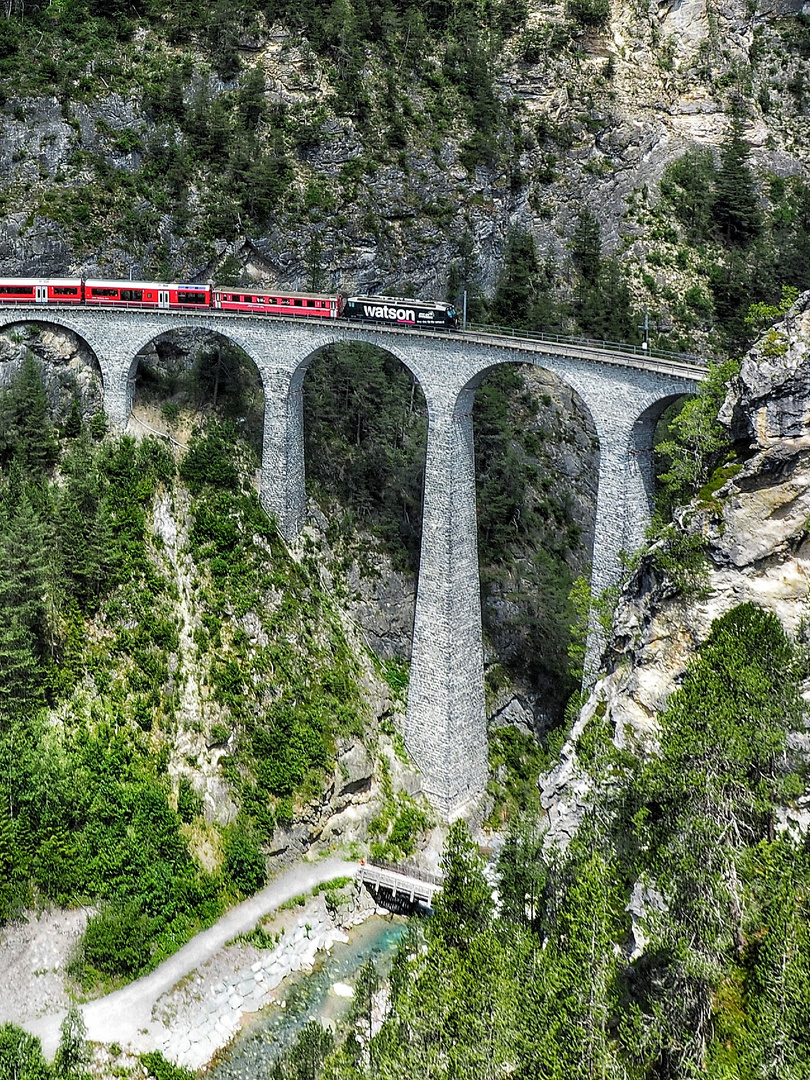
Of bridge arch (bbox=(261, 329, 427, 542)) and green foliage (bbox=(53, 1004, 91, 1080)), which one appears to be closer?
green foliage (bbox=(53, 1004, 91, 1080))

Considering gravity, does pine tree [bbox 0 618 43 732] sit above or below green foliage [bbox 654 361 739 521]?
below

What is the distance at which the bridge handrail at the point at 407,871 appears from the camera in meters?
41.9

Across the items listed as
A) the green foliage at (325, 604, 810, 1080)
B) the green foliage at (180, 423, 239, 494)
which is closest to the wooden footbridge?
the green foliage at (325, 604, 810, 1080)

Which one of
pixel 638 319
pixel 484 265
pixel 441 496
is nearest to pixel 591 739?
pixel 441 496

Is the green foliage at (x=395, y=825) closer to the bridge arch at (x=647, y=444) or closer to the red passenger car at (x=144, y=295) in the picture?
the bridge arch at (x=647, y=444)

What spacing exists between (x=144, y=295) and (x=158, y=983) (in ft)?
119

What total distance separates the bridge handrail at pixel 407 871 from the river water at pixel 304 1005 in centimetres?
196

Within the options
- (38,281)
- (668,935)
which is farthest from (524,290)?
(668,935)

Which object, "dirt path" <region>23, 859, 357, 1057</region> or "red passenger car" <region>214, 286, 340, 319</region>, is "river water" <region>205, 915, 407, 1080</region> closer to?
"dirt path" <region>23, 859, 357, 1057</region>

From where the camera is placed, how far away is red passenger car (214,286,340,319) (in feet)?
160

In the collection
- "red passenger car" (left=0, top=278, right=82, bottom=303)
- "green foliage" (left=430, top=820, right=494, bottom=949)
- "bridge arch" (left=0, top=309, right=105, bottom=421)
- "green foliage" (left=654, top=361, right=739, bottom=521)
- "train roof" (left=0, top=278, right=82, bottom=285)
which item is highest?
"train roof" (left=0, top=278, right=82, bottom=285)

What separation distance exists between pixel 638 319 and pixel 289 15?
3724 cm

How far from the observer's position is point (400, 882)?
136ft

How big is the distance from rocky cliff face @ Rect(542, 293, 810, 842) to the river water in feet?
47.1
